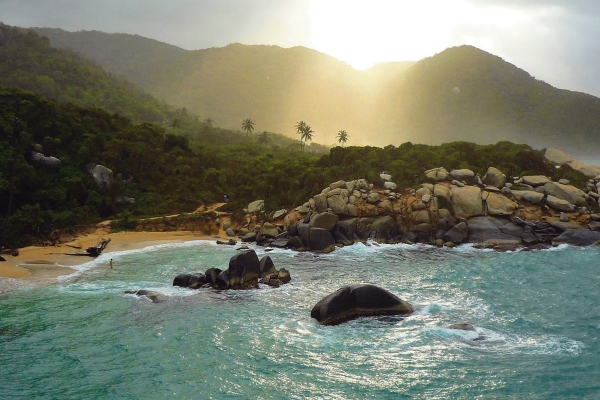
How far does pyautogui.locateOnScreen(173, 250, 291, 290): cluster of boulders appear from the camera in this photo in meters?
27.2

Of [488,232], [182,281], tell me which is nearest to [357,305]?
[182,281]

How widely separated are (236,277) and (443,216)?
25.2 meters

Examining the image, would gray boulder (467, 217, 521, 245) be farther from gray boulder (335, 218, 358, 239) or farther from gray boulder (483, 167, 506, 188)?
gray boulder (335, 218, 358, 239)

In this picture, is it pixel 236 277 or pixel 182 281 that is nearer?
pixel 236 277

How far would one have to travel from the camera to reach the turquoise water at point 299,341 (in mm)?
15273

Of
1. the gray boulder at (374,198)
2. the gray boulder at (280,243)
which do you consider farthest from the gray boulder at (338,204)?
the gray boulder at (280,243)

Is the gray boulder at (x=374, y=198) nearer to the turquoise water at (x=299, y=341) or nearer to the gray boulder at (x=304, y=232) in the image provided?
the gray boulder at (x=304, y=232)

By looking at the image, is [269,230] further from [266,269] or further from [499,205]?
[499,205]

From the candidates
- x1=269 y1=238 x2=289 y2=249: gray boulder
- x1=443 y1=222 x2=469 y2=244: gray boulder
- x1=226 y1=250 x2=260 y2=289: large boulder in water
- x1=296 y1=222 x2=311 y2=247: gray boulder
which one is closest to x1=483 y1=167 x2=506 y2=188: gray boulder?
x1=443 y1=222 x2=469 y2=244: gray boulder

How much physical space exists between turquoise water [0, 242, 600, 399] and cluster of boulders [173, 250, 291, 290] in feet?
2.96

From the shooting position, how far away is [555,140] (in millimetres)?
174750

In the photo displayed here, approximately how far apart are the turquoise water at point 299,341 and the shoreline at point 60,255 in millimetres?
2092

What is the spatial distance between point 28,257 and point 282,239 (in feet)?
73.0

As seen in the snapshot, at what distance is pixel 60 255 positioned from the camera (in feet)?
112
